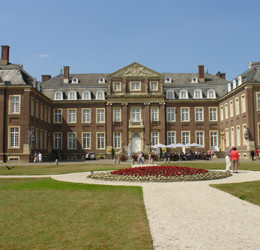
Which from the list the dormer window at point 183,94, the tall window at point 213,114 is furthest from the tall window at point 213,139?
the dormer window at point 183,94

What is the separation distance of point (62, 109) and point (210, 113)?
20.6 m

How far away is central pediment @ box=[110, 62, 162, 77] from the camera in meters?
42.5

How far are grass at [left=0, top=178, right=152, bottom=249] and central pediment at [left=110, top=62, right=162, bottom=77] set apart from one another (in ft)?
109

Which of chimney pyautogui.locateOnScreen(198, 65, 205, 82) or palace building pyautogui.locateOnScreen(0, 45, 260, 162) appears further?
chimney pyautogui.locateOnScreen(198, 65, 205, 82)

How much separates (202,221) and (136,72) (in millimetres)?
36948

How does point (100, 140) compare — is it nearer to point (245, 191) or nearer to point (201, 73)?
point (201, 73)

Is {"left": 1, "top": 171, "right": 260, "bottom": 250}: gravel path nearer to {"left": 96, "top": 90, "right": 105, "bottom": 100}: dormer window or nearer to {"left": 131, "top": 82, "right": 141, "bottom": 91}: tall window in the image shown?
{"left": 131, "top": 82, "right": 141, "bottom": 91}: tall window

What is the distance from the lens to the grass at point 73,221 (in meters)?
5.34

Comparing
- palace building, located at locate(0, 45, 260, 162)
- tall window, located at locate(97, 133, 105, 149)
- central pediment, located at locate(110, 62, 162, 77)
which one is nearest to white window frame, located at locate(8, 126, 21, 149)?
palace building, located at locate(0, 45, 260, 162)

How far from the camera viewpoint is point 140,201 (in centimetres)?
935

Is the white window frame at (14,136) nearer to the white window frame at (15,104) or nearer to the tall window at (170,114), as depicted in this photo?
the white window frame at (15,104)

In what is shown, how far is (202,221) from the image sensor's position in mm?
6844

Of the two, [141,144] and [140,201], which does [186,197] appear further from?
[141,144]

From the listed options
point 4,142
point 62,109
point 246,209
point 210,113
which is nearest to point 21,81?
point 4,142
